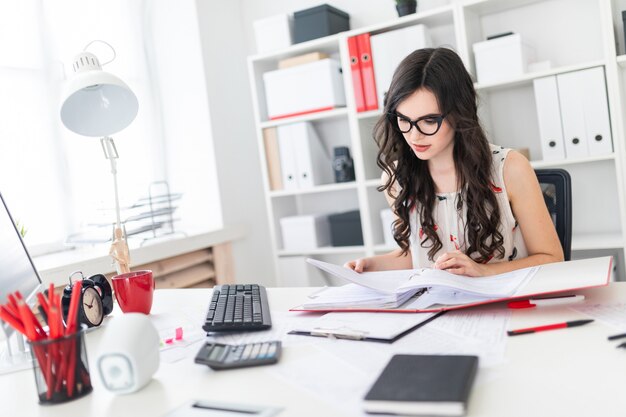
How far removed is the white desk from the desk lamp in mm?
549

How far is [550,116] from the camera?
7.97ft

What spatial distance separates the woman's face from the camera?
1529 mm

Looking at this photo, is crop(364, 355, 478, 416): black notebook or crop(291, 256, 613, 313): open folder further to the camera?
crop(291, 256, 613, 313): open folder

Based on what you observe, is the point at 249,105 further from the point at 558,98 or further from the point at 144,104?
the point at 558,98

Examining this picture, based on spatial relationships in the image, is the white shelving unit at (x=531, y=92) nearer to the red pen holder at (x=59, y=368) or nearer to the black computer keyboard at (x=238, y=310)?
the black computer keyboard at (x=238, y=310)

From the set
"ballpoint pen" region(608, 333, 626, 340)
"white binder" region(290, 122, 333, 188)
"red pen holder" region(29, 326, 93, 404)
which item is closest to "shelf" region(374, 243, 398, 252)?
"white binder" region(290, 122, 333, 188)

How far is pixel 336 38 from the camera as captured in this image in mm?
2850

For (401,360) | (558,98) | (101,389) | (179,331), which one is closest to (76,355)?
(101,389)

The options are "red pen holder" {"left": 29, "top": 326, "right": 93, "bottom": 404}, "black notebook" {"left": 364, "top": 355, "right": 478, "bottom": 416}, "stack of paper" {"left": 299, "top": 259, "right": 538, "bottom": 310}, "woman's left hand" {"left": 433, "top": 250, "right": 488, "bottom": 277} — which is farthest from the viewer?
"woman's left hand" {"left": 433, "top": 250, "right": 488, "bottom": 277}

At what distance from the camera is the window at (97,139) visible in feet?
8.36

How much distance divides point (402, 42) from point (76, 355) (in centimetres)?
217

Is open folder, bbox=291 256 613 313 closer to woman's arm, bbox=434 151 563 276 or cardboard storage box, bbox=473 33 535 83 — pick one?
woman's arm, bbox=434 151 563 276

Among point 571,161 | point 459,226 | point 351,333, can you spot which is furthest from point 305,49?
point 351,333

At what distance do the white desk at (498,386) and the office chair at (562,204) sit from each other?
0.63 metres
